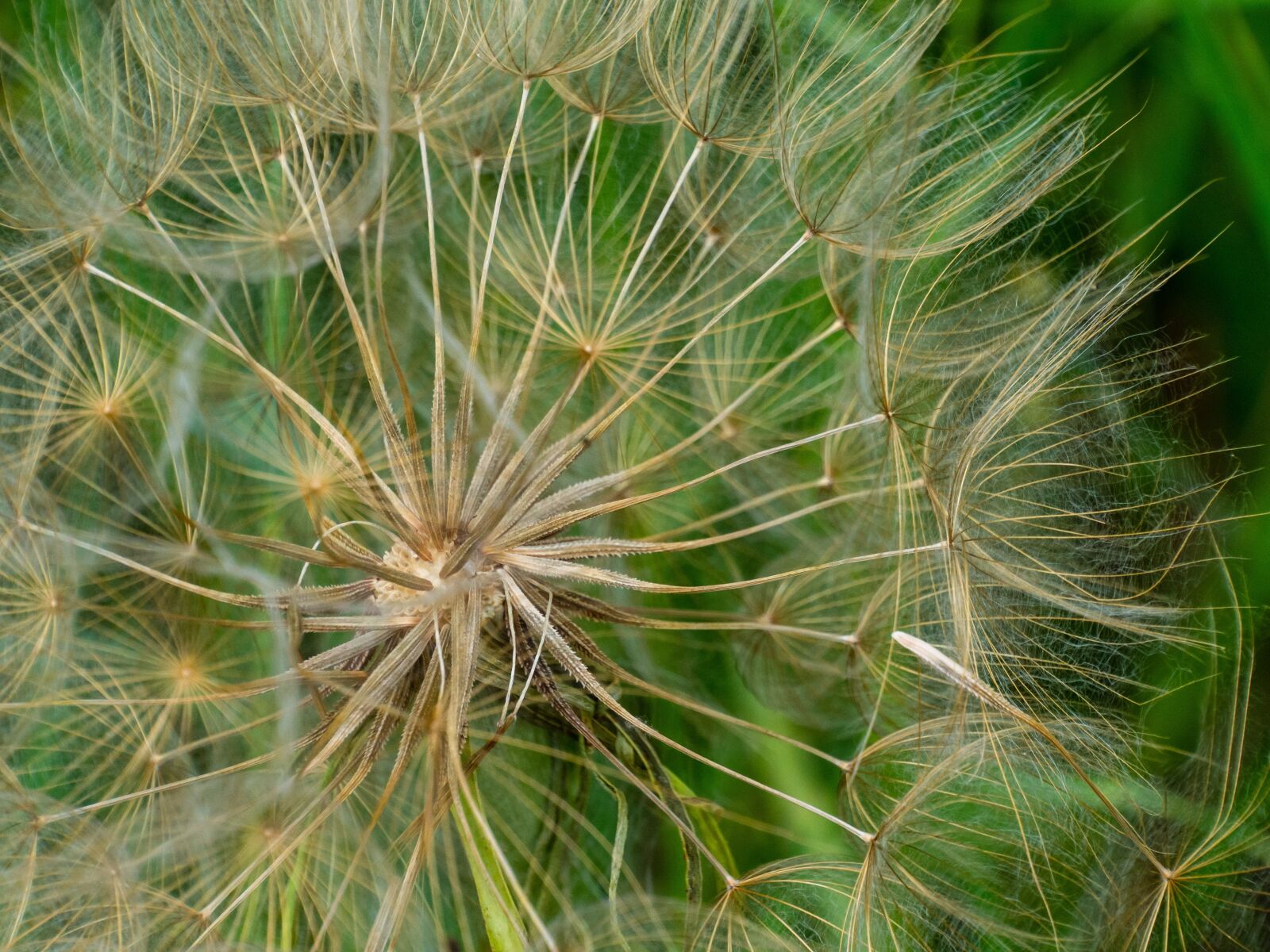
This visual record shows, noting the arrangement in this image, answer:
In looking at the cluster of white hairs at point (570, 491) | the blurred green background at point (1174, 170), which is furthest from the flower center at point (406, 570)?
the blurred green background at point (1174, 170)

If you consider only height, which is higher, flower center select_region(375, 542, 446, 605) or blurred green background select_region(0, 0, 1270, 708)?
flower center select_region(375, 542, 446, 605)

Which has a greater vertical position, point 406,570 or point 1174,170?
point 406,570

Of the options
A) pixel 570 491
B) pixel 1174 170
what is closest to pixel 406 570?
pixel 570 491

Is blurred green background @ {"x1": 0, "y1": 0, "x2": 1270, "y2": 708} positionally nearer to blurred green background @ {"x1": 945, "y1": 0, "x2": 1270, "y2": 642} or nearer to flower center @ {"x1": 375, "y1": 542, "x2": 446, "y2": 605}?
blurred green background @ {"x1": 945, "y1": 0, "x2": 1270, "y2": 642}

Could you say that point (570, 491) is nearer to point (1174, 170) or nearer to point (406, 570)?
point (406, 570)

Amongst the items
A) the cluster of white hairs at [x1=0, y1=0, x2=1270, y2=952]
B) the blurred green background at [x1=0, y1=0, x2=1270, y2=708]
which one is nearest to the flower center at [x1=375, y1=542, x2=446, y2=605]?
the cluster of white hairs at [x1=0, y1=0, x2=1270, y2=952]

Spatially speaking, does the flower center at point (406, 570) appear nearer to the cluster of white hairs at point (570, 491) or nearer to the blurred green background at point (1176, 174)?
the cluster of white hairs at point (570, 491)
